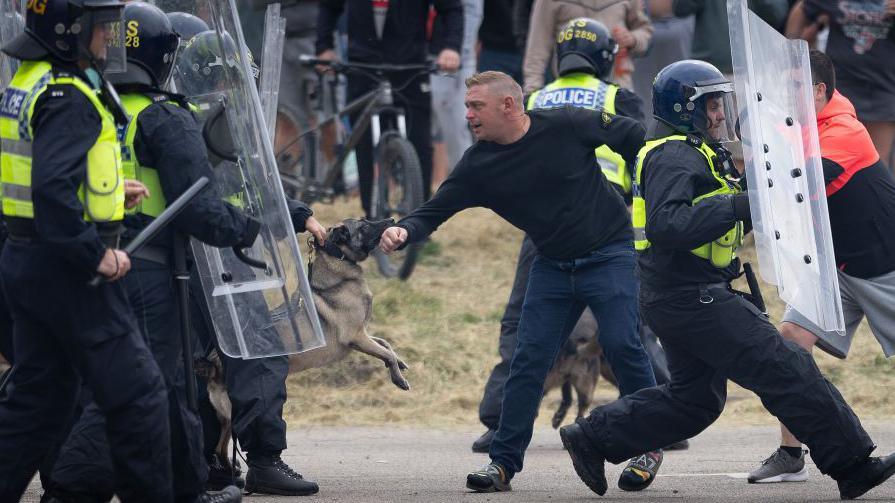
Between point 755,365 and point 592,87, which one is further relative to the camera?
point 592,87

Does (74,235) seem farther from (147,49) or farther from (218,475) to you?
(218,475)

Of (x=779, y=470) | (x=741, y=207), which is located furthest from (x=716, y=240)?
(x=779, y=470)

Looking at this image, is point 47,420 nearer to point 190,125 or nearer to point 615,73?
point 190,125

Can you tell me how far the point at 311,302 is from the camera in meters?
6.41

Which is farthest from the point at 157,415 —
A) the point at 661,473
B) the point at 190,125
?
the point at 661,473

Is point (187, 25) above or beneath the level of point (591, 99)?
above

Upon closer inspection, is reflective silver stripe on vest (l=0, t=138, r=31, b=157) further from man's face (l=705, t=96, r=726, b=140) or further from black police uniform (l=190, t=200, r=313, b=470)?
man's face (l=705, t=96, r=726, b=140)

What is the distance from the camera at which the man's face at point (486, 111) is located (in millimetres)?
→ 7414

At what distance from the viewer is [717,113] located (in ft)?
22.1

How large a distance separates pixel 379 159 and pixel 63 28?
20.7 feet

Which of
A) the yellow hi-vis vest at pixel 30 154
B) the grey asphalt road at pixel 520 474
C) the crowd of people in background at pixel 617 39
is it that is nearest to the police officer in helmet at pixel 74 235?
the yellow hi-vis vest at pixel 30 154

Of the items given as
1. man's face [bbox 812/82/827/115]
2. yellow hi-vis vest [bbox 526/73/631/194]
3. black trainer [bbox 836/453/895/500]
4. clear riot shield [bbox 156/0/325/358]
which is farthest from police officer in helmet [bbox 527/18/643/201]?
clear riot shield [bbox 156/0/325/358]

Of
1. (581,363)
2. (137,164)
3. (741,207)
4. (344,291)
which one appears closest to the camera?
(137,164)

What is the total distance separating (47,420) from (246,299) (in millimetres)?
1133
